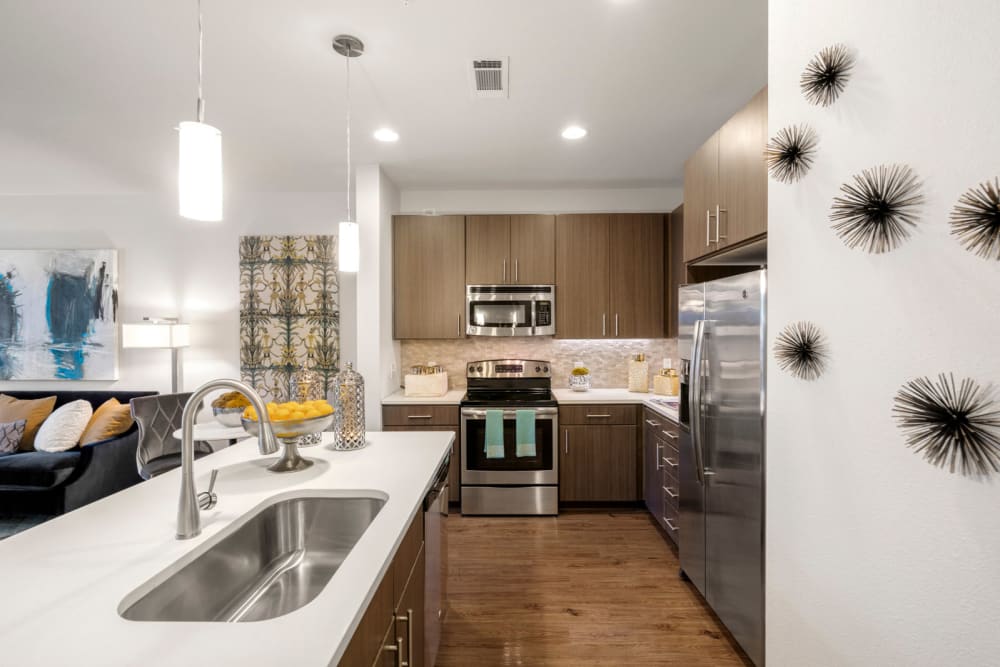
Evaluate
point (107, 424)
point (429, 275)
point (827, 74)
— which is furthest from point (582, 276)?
point (107, 424)

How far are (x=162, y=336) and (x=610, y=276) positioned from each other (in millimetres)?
3655

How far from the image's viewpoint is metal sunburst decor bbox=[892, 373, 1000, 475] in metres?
0.74

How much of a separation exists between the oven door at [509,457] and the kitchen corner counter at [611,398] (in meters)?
0.20

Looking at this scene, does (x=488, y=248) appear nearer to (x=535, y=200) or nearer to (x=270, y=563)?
(x=535, y=200)

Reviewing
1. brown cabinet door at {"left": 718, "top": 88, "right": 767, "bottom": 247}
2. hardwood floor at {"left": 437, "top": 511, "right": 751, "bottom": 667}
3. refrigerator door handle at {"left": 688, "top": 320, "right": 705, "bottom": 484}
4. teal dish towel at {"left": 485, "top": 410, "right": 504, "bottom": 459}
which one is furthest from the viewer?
teal dish towel at {"left": 485, "top": 410, "right": 504, "bottom": 459}

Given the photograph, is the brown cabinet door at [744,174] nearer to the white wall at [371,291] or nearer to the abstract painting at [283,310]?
the white wall at [371,291]

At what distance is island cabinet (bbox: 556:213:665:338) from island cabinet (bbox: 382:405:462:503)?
3.73 ft

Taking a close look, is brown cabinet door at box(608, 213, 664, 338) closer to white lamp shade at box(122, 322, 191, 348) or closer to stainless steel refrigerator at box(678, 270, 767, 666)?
stainless steel refrigerator at box(678, 270, 767, 666)

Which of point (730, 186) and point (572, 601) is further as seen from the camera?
point (572, 601)

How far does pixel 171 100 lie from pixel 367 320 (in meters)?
1.68

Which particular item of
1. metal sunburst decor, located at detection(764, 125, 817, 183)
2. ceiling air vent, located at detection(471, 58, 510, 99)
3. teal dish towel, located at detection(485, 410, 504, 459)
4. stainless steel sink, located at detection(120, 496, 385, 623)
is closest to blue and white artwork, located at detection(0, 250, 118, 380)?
teal dish towel, located at detection(485, 410, 504, 459)

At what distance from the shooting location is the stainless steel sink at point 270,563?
1094 mm

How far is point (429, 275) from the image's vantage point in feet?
12.6

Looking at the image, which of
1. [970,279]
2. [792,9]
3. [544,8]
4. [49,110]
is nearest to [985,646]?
[970,279]
